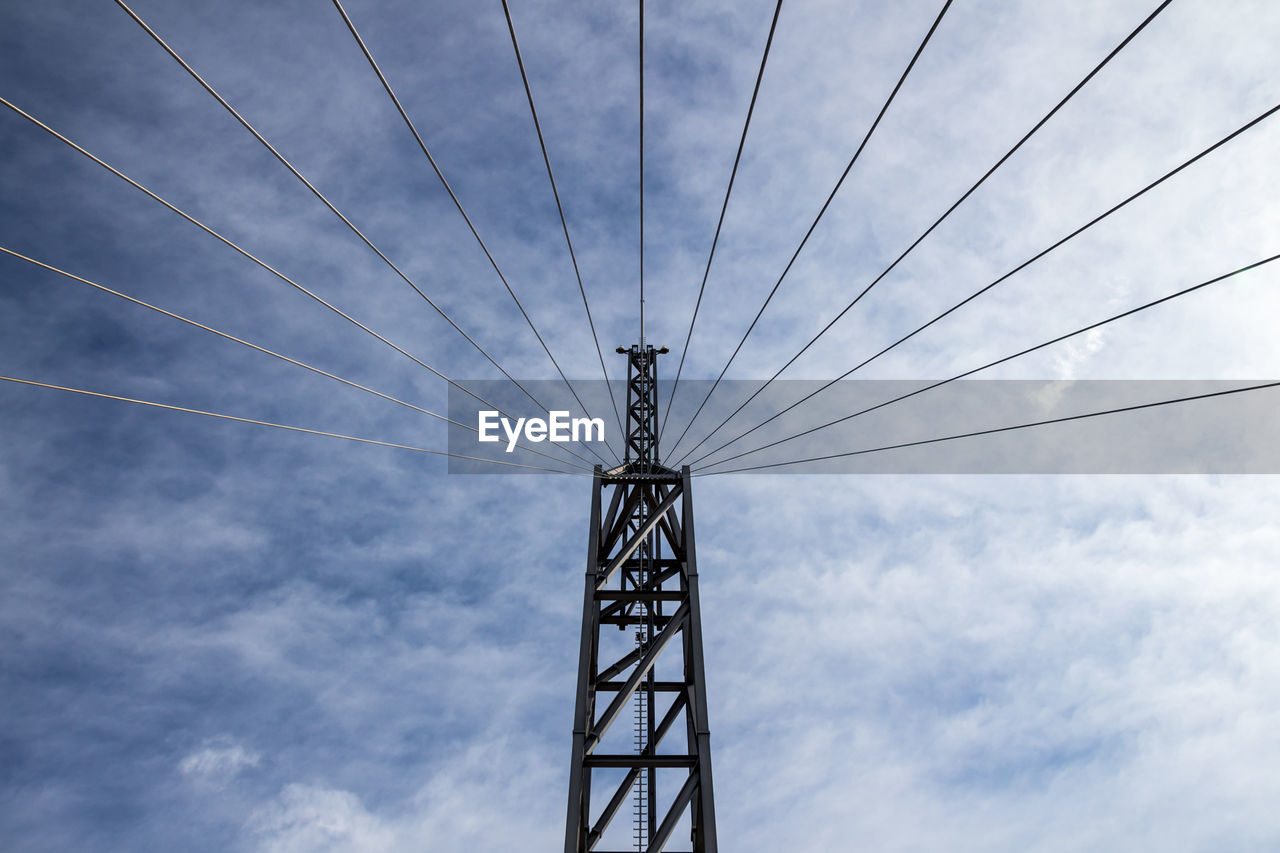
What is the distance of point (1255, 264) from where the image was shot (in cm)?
713

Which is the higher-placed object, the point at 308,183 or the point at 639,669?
the point at 308,183

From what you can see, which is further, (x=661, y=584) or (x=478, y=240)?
(x=661, y=584)

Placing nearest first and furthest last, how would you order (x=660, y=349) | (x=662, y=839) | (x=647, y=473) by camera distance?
(x=662, y=839), (x=647, y=473), (x=660, y=349)

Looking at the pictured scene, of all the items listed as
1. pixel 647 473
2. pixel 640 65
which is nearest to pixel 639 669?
pixel 647 473

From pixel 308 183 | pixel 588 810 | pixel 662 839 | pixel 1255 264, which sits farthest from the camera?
pixel 588 810

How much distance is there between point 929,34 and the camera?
7004 millimetres

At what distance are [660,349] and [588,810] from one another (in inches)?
443

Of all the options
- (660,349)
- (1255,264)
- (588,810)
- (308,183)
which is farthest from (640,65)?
(660,349)

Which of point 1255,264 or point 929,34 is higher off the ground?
point 929,34

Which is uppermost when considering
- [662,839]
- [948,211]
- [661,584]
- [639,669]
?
[948,211]

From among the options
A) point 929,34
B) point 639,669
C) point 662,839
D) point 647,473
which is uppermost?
point 929,34

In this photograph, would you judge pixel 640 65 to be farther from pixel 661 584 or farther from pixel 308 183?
pixel 661 584

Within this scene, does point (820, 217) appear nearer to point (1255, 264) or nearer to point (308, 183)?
point (1255, 264)

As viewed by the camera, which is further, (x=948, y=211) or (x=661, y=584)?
(x=661, y=584)
